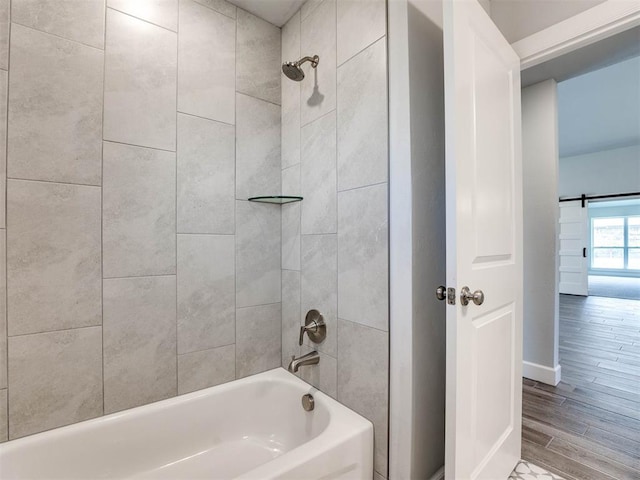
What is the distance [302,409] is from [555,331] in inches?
83.8

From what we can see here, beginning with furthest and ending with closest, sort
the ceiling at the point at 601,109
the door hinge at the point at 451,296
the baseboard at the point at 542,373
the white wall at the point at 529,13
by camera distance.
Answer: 1. the ceiling at the point at 601,109
2. the baseboard at the point at 542,373
3. the white wall at the point at 529,13
4. the door hinge at the point at 451,296

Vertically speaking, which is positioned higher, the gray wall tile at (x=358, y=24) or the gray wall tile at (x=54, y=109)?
the gray wall tile at (x=358, y=24)

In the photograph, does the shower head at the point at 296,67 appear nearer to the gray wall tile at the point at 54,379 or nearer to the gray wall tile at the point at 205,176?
the gray wall tile at the point at 205,176

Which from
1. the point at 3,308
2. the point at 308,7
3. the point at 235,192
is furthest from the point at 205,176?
the point at 308,7

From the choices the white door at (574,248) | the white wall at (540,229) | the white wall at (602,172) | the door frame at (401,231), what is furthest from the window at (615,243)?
the door frame at (401,231)

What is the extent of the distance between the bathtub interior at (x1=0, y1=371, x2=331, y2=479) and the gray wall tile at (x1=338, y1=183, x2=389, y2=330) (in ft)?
1.65

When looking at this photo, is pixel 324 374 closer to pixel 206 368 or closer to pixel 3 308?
pixel 206 368

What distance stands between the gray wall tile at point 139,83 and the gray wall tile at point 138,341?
0.66 metres

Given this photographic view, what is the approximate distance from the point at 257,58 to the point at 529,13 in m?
1.43

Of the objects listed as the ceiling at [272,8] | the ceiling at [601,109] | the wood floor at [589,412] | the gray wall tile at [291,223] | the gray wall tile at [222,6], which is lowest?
the wood floor at [589,412]

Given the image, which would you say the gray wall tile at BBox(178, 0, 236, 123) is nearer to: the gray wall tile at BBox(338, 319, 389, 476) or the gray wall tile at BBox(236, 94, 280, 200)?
the gray wall tile at BBox(236, 94, 280, 200)

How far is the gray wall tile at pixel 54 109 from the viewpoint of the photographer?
1.19 meters

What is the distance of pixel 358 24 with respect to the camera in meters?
1.40

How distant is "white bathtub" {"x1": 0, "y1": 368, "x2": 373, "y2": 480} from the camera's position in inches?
45.6
